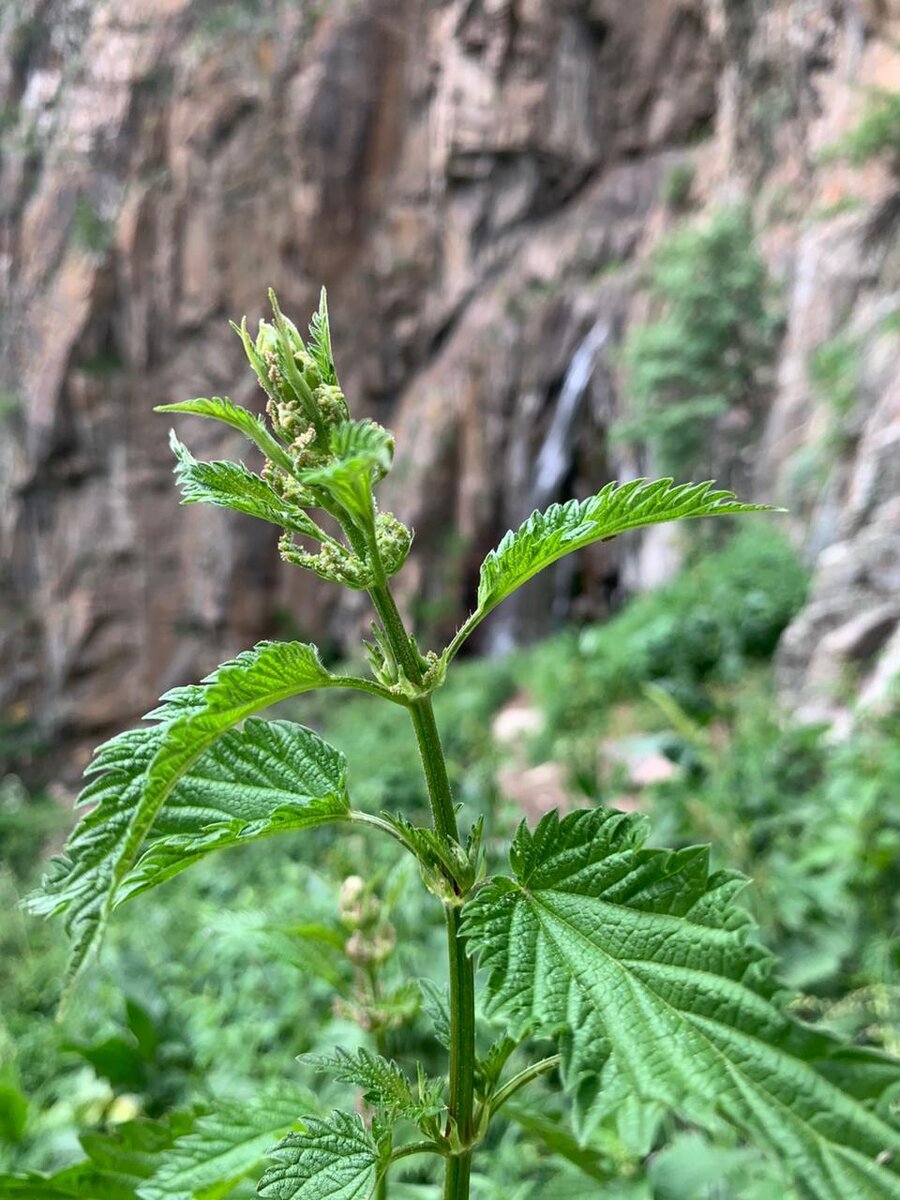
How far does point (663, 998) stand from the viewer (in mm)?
489

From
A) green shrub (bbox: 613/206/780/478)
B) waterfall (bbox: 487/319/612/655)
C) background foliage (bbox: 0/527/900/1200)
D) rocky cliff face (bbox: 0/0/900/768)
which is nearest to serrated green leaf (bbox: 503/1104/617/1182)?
background foliage (bbox: 0/527/900/1200)

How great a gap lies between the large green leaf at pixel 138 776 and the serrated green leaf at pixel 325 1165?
19cm

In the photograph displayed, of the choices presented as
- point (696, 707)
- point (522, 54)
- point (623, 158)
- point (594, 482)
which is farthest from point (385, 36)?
point (696, 707)

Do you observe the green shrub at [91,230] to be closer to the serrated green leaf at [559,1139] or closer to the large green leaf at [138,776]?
the large green leaf at [138,776]

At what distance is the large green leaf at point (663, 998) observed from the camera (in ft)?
1.40

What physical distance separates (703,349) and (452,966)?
8963 mm

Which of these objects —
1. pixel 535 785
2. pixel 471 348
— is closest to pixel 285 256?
pixel 471 348

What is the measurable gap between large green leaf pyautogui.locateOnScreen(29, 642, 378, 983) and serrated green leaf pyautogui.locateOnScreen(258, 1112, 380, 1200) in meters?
0.19

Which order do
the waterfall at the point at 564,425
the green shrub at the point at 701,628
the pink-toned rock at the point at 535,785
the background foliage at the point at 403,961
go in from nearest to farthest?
the background foliage at the point at 403,961, the pink-toned rock at the point at 535,785, the green shrub at the point at 701,628, the waterfall at the point at 564,425

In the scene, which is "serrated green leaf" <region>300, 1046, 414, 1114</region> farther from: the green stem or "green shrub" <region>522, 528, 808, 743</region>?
"green shrub" <region>522, 528, 808, 743</region>

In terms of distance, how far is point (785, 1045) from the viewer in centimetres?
47

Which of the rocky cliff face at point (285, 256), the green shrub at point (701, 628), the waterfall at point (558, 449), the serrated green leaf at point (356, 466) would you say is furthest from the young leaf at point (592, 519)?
the rocky cliff face at point (285, 256)

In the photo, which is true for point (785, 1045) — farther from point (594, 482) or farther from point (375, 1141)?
point (594, 482)

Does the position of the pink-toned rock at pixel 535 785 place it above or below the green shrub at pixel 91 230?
below
